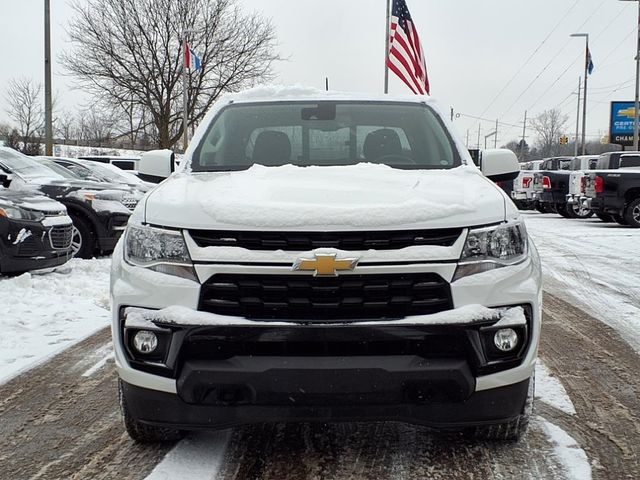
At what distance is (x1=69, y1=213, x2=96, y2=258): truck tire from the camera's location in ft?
30.4

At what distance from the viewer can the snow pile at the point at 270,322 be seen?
2.50 m

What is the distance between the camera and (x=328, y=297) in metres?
2.55

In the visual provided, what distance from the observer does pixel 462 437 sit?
3.15 m

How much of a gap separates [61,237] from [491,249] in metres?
6.31

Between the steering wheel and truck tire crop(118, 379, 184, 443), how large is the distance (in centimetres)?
190

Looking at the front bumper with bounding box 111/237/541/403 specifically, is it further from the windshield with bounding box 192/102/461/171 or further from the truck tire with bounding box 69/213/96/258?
the truck tire with bounding box 69/213/96/258

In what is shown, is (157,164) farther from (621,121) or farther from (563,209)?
(621,121)

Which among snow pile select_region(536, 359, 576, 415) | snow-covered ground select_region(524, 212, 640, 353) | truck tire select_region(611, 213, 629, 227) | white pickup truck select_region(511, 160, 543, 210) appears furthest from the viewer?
white pickup truck select_region(511, 160, 543, 210)

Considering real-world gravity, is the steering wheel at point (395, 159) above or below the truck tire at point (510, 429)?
above

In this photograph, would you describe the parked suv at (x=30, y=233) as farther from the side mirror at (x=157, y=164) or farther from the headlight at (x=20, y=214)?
the side mirror at (x=157, y=164)

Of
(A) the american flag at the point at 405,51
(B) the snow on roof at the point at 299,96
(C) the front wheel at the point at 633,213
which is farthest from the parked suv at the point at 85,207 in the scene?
(C) the front wheel at the point at 633,213

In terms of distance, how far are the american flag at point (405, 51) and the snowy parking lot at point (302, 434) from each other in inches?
431

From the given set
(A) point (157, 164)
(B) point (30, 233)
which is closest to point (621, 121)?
(B) point (30, 233)

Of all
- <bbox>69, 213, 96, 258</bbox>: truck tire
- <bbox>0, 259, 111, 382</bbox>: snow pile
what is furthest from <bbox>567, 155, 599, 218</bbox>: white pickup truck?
<bbox>0, 259, 111, 382</bbox>: snow pile
